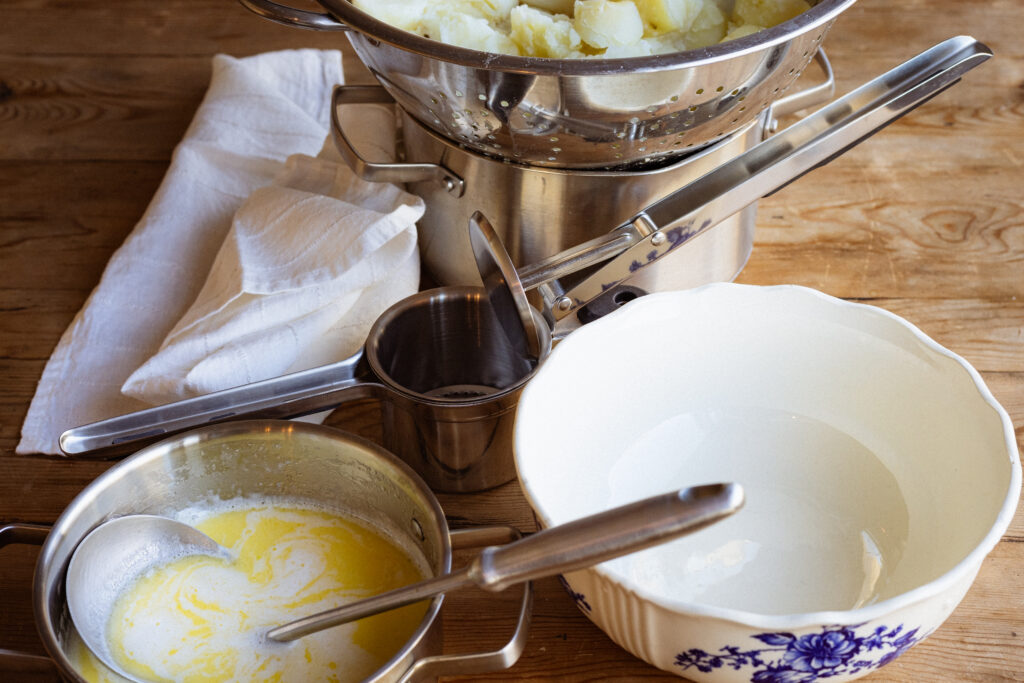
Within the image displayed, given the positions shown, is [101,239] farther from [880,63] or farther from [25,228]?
[880,63]

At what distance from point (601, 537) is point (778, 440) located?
0.98 feet

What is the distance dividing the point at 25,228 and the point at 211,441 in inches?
17.6

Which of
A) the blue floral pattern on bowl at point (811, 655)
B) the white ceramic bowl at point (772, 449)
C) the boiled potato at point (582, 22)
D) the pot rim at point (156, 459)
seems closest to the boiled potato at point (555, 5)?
the boiled potato at point (582, 22)

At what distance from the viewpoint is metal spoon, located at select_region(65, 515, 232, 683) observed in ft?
1.70

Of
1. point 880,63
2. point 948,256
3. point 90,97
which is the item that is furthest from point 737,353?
point 90,97

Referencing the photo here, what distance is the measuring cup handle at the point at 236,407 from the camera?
24.2 inches

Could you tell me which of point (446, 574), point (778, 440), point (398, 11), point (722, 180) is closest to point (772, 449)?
point (778, 440)

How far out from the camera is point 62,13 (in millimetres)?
1195

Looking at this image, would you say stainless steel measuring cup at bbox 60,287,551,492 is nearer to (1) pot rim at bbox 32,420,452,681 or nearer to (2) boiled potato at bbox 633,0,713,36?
(1) pot rim at bbox 32,420,452,681

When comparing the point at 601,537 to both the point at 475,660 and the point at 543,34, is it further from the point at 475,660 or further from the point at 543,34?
the point at 543,34

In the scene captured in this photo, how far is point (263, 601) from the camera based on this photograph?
21.9 inches

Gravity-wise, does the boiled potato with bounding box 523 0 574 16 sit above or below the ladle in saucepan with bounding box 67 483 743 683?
above

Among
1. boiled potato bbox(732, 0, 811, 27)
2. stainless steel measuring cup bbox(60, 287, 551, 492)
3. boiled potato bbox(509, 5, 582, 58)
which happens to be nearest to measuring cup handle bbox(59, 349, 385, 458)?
stainless steel measuring cup bbox(60, 287, 551, 492)

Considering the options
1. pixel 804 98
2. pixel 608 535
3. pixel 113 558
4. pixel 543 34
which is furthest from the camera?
pixel 804 98
